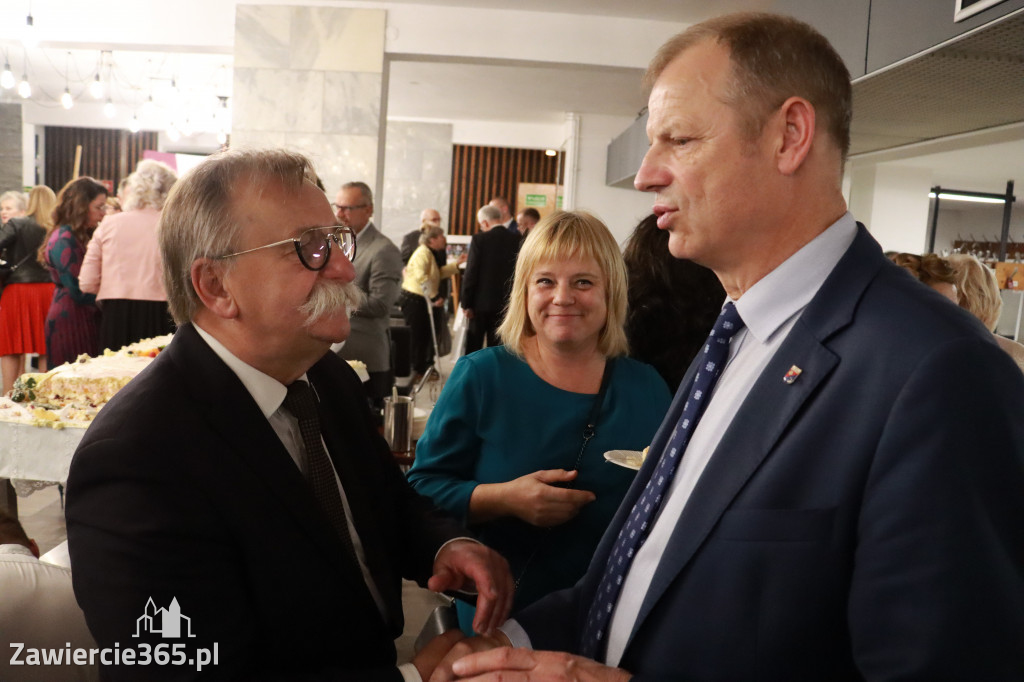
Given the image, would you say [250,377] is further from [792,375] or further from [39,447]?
[39,447]

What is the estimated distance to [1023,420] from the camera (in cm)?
86

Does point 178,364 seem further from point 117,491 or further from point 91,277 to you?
point 91,277

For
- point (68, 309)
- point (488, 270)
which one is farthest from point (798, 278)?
point (488, 270)

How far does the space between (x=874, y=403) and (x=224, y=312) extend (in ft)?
3.43

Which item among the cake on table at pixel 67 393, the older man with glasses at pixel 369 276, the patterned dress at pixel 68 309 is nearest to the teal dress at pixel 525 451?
the cake on table at pixel 67 393

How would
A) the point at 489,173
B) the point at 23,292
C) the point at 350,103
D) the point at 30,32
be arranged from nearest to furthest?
1. the point at 23,292
2. the point at 30,32
3. the point at 350,103
4. the point at 489,173

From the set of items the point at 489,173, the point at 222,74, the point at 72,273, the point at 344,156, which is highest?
the point at 222,74

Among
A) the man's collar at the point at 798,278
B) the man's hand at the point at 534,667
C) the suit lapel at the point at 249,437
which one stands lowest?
the man's hand at the point at 534,667

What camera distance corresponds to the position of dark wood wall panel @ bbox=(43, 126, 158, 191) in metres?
17.3

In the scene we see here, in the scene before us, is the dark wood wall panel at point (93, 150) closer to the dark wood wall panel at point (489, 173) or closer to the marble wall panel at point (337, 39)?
the dark wood wall panel at point (489, 173)

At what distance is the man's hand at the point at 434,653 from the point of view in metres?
1.32

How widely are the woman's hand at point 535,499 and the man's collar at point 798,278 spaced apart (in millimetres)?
791

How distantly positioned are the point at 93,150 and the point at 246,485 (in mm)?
18895
